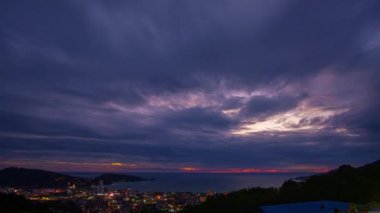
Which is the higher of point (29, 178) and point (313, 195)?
point (29, 178)

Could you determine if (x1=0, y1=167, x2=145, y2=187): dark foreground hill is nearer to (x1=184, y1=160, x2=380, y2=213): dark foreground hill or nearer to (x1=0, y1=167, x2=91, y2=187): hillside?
(x1=0, y1=167, x2=91, y2=187): hillside

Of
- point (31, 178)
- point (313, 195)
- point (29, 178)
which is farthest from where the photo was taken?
point (29, 178)

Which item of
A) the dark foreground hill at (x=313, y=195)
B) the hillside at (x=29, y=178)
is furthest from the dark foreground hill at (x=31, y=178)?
the dark foreground hill at (x=313, y=195)

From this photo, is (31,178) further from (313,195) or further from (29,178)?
(313,195)

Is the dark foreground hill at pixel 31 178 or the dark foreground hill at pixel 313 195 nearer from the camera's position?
the dark foreground hill at pixel 313 195

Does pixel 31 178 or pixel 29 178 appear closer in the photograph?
pixel 31 178

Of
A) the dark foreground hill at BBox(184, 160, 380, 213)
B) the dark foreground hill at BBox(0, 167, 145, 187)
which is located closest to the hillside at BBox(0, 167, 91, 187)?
the dark foreground hill at BBox(0, 167, 145, 187)

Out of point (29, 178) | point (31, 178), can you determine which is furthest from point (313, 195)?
point (29, 178)

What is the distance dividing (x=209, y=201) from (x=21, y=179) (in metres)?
51.2

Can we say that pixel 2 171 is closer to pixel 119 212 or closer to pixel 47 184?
pixel 47 184

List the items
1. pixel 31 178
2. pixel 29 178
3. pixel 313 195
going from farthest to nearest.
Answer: pixel 29 178, pixel 31 178, pixel 313 195

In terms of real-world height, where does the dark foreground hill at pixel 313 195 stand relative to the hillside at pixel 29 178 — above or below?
below

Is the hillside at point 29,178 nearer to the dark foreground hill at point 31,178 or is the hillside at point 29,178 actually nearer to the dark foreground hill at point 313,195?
the dark foreground hill at point 31,178

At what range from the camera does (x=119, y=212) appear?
33.1m
